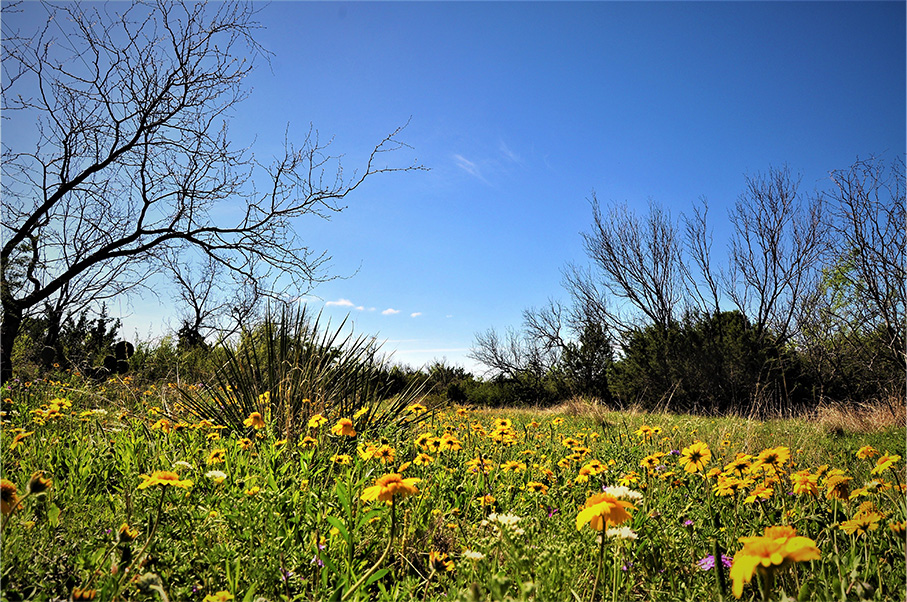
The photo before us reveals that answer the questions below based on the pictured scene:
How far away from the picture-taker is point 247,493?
1.77 metres

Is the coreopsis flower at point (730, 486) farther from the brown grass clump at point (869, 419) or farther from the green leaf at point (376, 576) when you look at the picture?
the brown grass clump at point (869, 419)

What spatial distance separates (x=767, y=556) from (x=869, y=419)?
839 centimetres

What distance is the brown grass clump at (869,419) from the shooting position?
21.4 ft

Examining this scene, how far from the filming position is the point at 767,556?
0.85 metres

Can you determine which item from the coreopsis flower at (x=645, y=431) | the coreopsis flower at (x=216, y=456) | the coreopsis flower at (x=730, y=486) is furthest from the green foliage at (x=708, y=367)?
the coreopsis flower at (x=216, y=456)

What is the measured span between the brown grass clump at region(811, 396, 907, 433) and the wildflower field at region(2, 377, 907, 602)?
4.51 m

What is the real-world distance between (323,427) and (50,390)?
12.2 feet

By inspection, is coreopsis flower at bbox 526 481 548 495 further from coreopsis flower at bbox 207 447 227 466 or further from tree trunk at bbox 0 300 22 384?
tree trunk at bbox 0 300 22 384

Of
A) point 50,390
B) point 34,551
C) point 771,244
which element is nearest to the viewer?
point 34,551

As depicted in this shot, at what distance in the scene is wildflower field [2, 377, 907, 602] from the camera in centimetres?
130

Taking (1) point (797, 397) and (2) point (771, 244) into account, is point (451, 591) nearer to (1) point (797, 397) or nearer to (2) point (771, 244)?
(1) point (797, 397)

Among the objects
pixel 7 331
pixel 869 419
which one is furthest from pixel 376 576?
pixel 869 419

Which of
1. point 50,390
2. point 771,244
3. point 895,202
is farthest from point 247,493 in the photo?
point 771,244

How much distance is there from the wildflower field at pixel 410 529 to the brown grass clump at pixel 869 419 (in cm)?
451
